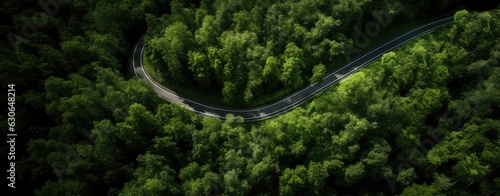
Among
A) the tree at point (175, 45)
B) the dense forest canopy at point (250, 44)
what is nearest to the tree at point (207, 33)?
the dense forest canopy at point (250, 44)

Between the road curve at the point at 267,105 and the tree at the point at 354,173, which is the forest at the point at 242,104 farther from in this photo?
the road curve at the point at 267,105

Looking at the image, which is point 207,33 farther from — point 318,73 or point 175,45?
point 318,73

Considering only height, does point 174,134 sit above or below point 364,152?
below

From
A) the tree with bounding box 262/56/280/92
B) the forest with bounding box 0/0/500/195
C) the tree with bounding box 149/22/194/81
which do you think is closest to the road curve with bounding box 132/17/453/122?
the forest with bounding box 0/0/500/195

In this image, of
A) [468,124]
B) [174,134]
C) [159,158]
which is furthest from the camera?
[468,124]

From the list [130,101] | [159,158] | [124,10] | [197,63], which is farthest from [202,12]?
[159,158]

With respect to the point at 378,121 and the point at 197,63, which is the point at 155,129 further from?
the point at 378,121

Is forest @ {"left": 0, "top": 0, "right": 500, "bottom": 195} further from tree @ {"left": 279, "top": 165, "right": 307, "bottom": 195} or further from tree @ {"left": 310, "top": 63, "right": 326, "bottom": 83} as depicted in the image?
tree @ {"left": 310, "top": 63, "right": 326, "bottom": 83}
